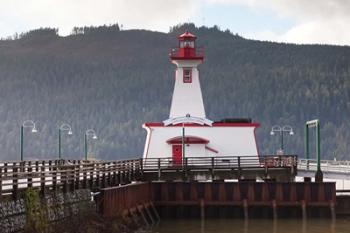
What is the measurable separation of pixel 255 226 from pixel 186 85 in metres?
22.3

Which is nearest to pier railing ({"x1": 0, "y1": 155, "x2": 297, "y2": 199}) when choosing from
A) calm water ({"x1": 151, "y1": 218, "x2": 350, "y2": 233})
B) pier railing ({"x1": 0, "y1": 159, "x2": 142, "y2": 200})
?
pier railing ({"x1": 0, "y1": 159, "x2": 142, "y2": 200})

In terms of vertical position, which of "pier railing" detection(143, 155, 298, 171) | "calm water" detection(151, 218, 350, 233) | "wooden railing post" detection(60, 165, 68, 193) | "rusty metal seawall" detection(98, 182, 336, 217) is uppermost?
"pier railing" detection(143, 155, 298, 171)

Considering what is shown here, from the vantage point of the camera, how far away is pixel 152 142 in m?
69.2

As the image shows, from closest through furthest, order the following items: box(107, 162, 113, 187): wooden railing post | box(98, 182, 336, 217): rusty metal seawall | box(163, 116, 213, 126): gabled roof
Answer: box(107, 162, 113, 187): wooden railing post, box(98, 182, 336, 217): rusty metal seawall, box(163, 116, 213, 126): gabled roof

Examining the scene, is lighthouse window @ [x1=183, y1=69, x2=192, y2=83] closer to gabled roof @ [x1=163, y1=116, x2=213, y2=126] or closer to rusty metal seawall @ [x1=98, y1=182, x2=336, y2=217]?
gabled roof @ [x1=163, y1=116, x2=213, y2=126]

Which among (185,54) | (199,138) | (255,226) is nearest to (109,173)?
(255,226)

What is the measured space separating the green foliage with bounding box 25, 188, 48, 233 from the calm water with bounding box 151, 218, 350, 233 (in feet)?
47.5

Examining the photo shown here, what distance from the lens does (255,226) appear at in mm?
52156

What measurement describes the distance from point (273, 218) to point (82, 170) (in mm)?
16618

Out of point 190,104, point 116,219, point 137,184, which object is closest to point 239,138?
point 190,104

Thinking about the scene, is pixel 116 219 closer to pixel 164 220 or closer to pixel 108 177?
pixel 108 177

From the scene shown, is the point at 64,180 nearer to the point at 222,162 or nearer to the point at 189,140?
the point at 222,162

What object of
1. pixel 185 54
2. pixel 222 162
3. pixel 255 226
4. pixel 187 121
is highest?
pixel 185 54

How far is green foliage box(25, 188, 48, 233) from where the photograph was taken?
33.3 metres
